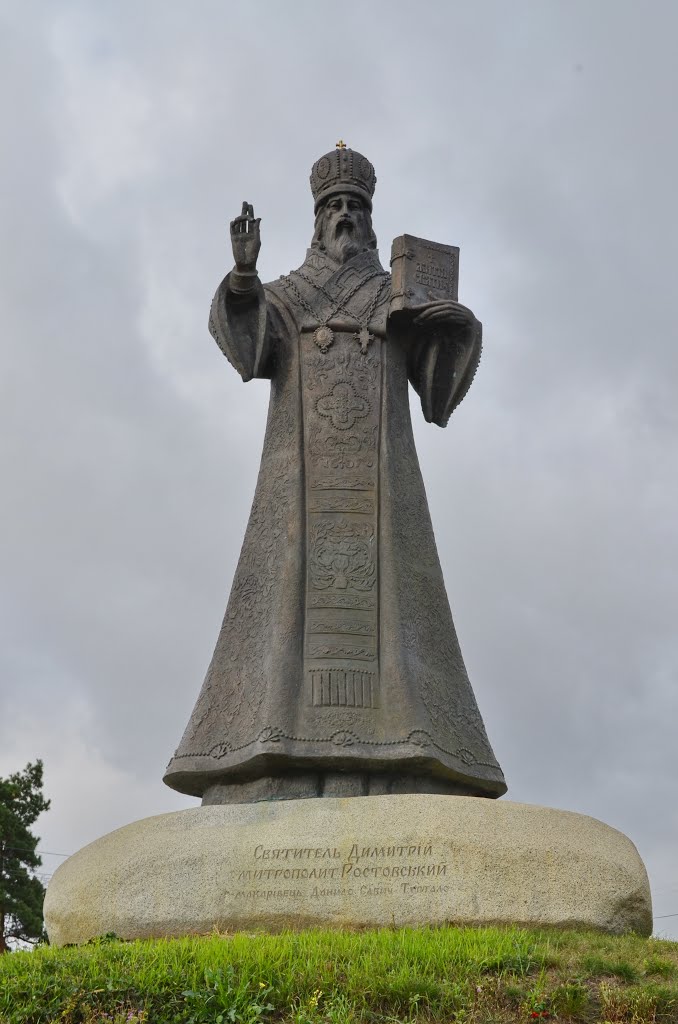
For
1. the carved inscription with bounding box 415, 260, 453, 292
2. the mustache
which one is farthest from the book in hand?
the mustache

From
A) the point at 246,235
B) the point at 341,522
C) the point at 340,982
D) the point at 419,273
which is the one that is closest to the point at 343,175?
the point at 419,273

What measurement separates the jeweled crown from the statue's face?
7 centimetres

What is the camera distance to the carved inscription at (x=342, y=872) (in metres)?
6.48

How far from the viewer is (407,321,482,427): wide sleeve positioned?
934cm

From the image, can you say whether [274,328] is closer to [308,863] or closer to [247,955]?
[308,863]

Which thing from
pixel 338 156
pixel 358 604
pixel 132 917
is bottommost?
pixel 132 917

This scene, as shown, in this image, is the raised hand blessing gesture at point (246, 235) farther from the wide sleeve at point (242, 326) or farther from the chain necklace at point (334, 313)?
the chain necklace at point (334, 313)

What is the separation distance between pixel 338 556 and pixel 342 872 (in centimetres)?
258

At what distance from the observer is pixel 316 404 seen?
9133 millimetres

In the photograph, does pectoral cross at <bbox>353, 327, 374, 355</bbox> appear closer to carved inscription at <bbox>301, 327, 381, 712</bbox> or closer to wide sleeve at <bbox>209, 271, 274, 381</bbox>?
carved inscription at <bbox>301, 327, 381, 712</bbox>

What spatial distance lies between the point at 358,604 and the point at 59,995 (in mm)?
3829

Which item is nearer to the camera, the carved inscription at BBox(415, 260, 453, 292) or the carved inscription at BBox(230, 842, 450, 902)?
the carved inscription at BBox(230, 842, 450, 902)

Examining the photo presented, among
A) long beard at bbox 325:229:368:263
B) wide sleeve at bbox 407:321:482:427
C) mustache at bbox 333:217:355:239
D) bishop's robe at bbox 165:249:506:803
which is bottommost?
bishop's robe at bbox 165:249:506:803

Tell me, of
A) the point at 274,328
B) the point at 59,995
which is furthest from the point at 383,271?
the point at 59,995
